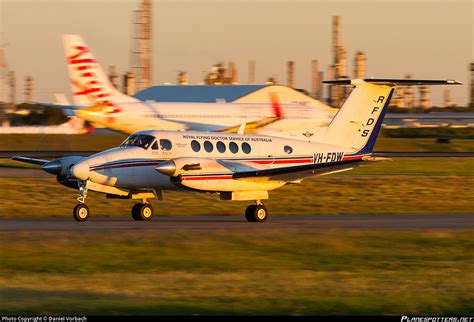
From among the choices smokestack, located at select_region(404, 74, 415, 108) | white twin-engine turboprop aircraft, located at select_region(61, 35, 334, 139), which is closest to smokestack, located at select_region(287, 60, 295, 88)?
smokestack, located at select_region(404, 74, 415, 108)

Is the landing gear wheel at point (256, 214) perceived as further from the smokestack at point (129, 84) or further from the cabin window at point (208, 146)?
the smokestack at point (129, 84)

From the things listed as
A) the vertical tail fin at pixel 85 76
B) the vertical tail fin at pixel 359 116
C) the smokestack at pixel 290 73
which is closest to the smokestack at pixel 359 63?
the smokestack at pixel 290 73

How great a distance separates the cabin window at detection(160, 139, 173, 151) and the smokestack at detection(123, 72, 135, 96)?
10825 centimetres

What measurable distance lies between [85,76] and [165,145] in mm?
33653

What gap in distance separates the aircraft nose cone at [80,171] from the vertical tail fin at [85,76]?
1328 inches

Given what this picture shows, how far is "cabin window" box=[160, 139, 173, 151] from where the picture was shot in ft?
90.2

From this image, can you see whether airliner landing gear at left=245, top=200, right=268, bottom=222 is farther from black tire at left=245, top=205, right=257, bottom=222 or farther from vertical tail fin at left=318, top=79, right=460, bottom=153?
vertical tail fin at left=318, top=79, right=460, bottom=153

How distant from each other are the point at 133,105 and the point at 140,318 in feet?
159

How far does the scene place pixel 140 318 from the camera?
41.5 feet

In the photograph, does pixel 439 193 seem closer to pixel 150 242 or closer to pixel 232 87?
pixel 150 242

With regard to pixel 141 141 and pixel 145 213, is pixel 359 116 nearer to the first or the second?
pixel 141 141

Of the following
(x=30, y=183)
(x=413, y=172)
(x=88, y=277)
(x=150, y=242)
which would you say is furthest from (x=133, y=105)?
(x=88, y=277)

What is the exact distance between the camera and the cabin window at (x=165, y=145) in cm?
2748

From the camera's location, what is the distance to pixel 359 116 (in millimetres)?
30844
